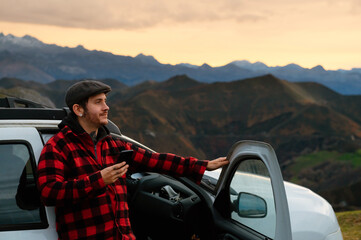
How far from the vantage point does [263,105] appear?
133875 mm

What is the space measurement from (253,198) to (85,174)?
1.03 meters

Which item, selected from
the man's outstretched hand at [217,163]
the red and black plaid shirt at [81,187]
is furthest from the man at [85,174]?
the man's outstretched hand at [217,163]

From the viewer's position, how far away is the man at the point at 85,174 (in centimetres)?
261

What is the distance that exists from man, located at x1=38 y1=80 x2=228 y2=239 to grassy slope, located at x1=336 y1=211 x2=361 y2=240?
6292mm

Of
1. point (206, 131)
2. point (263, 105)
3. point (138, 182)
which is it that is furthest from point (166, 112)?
point (138, 182)

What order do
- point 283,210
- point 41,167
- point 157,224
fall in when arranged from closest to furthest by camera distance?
point 283,210 → point 41,167 → point 157,224

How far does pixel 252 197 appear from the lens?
119 inches

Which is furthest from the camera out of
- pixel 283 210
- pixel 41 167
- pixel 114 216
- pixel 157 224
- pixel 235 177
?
pixel 157 224

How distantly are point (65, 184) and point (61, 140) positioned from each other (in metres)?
0.28

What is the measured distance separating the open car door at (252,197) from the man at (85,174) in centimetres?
73

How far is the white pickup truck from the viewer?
257cm

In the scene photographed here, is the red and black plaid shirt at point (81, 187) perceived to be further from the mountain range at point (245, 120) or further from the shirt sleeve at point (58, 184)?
the mountain range at point (245, 120)

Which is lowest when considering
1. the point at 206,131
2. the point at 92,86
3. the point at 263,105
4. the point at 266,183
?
the point at 206,131

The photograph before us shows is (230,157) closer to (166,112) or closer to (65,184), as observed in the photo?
(65,184)
